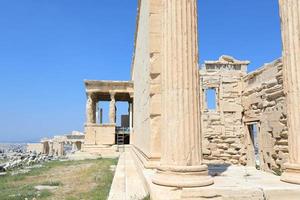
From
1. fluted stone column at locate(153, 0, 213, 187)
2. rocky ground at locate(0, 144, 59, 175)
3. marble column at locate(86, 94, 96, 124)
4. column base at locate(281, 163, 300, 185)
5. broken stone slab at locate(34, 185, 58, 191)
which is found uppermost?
marble column at locate(86, 94, 96, 124)

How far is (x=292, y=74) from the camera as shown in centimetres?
580

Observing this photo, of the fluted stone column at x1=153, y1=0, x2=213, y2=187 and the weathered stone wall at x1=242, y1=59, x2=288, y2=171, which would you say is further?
the weathered stone wall at x1=242, y1=59, x2=288, y2=171

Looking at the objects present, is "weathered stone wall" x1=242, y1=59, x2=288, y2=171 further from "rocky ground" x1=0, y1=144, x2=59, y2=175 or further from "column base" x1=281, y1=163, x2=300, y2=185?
"rocky ground" x1=0, y1=144, x2=59, y2=175

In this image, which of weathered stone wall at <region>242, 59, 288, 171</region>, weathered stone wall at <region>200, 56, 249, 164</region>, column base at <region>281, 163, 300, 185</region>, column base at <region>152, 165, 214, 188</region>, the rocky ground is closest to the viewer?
column base at <region>152, 165, 214, 188</region>

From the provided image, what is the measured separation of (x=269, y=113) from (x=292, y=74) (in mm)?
7518

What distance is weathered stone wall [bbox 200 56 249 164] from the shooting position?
642 inches

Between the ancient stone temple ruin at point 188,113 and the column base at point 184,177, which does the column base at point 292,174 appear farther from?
the column base at point 184,177

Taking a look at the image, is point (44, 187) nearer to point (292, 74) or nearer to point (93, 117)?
point (292, 74)

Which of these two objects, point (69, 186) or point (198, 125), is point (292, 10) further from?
point (69, 186)

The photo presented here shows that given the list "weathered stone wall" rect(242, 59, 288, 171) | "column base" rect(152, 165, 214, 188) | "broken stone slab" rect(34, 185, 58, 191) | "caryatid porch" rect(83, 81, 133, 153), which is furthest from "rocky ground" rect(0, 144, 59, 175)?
"weathered stone wall" rect(242, 59, 288, 171)

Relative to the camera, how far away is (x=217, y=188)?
15.1ft

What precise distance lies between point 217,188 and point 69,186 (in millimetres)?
6183

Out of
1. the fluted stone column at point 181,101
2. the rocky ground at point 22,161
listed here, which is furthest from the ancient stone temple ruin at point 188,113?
the rocky ground at point 22,161

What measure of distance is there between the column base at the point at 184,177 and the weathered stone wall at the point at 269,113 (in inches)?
300
